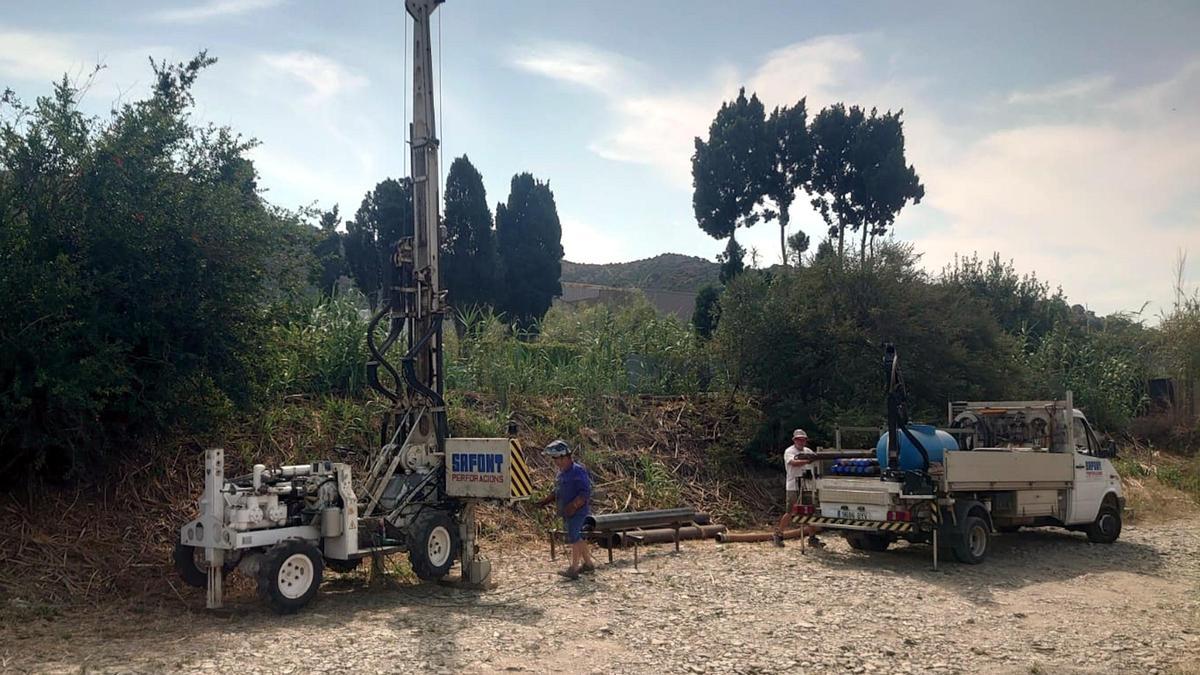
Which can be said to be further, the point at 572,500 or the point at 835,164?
the point at 835,164

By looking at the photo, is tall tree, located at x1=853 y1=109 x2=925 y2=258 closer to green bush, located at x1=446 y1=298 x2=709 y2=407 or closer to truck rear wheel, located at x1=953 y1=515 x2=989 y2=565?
green bush, located at x1=446 y1=298 x2=709 y2=407

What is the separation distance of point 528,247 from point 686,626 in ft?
106

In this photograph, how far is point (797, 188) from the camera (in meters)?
42.6

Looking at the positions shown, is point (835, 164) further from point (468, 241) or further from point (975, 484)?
point (975, 484)

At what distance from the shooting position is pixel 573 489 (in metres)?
12.1

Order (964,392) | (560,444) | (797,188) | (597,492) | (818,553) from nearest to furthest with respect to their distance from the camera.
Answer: (560,444), (818,553), (597,492), (964,392), (797,188)

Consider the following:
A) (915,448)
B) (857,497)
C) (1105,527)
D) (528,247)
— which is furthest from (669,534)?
(528,247)

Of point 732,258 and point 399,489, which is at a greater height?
point 732,258

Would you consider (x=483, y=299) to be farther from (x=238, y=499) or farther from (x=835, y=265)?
(x=238, y=499)

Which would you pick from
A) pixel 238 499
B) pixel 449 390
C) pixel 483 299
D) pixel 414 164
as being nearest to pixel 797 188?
pixel 483 299

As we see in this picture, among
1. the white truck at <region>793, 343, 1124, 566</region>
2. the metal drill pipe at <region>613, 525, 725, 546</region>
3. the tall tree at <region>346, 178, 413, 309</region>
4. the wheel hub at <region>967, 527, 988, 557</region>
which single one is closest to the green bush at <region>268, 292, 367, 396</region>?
the metal drill pipe at <region>613, 525, 725, 546</region>

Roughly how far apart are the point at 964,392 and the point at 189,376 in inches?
601

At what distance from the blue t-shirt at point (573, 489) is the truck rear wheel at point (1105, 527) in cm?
908

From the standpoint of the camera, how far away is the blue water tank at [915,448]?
44.8 ft
